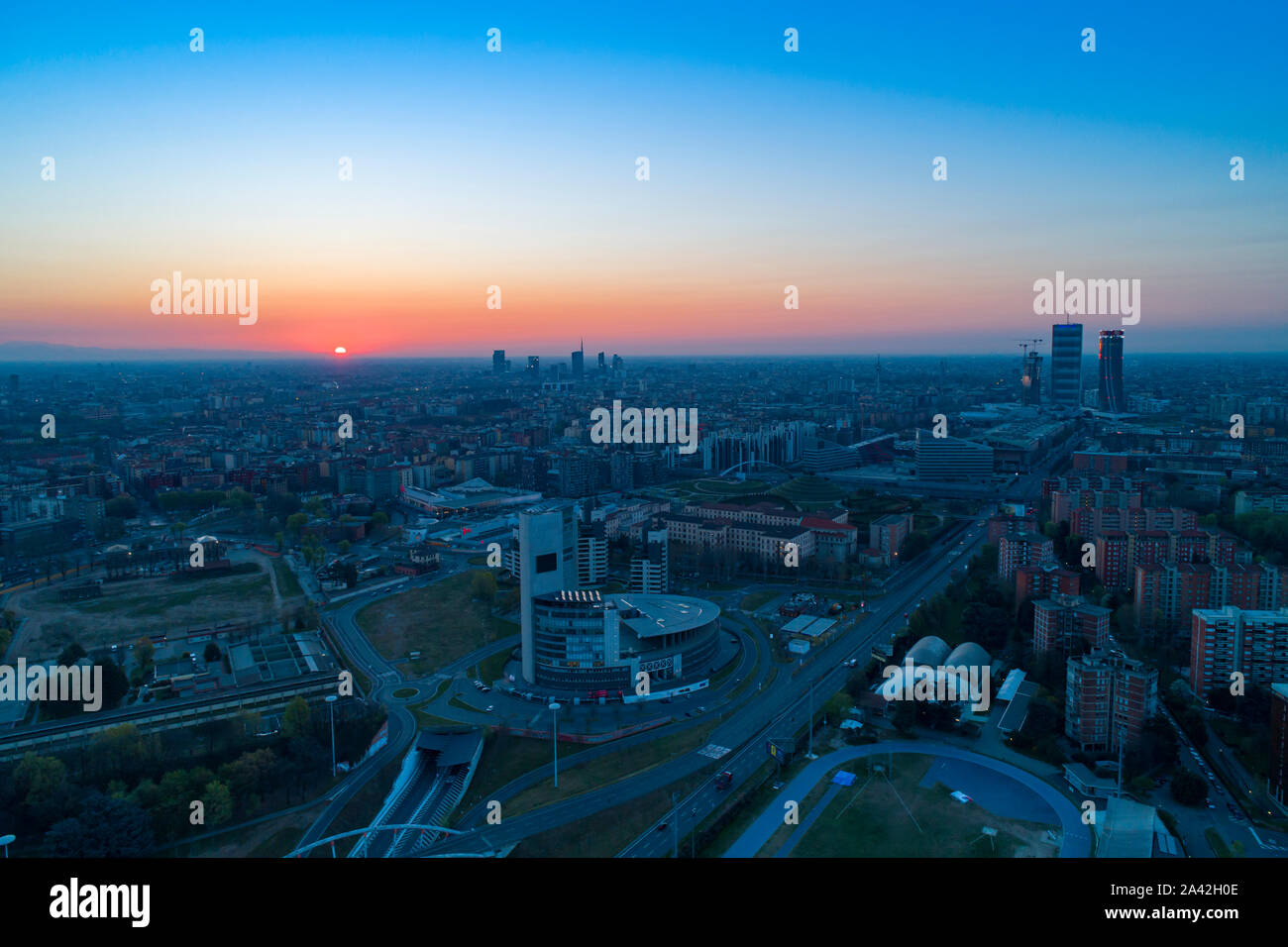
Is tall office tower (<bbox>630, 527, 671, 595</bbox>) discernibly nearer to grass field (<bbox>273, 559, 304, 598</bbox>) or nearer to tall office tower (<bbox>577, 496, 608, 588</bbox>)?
tall office tower (<bbox>577, 496, 608, 588</bbox>)

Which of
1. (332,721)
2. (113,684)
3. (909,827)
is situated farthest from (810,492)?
(113,684)

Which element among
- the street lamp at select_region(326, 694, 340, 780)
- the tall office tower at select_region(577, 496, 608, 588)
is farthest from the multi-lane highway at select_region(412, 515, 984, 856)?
the tall office tower at select_region(577, 496, 608, 588)

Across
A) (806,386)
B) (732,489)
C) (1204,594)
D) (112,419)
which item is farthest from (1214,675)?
(806,386)

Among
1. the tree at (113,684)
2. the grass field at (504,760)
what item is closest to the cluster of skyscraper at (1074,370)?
the grass field at (504,760)

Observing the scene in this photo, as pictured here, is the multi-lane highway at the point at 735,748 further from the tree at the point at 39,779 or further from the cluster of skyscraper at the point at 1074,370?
the cluster of skyscraper at the point at 1074,370
